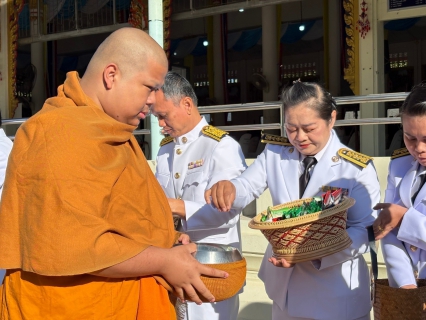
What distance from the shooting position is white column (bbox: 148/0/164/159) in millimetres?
5477

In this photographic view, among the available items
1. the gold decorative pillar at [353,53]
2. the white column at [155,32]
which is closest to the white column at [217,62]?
the gold decorative pillar at [353,53]

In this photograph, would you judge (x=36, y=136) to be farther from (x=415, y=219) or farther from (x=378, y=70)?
(x=378, y=70)

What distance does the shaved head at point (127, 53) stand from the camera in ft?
5.94

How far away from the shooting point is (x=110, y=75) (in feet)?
5.95

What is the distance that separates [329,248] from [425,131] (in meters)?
0.55

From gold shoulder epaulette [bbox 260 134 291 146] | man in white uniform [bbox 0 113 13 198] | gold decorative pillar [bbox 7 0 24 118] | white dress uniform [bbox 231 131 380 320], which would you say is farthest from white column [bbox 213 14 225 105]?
white dress uniform [bbox 231 131 380 320]

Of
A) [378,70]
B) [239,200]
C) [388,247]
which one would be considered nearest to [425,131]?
[388,247]

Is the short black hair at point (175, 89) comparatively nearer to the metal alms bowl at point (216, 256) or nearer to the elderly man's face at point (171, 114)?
the elderly man's face at point (171, 114)

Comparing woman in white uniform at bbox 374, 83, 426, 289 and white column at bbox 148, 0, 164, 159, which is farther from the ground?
white column at bbox 148, 0, 164, 159

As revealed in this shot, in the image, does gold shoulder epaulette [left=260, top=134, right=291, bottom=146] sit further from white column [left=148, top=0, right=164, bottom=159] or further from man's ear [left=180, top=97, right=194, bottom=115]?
white column [left=148, top=0, right=164, bottom=159]

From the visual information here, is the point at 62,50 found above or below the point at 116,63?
above

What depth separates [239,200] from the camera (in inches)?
104

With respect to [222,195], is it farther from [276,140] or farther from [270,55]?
[270,55]

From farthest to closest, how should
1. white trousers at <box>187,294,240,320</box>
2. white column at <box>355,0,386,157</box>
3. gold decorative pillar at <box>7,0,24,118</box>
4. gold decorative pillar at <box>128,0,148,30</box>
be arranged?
1. gold decorative pillar at <box>7,0,24,118</box>
2. gold decorative pillar at <box>128,0,148,30</box>
3. white column at <box>355,0,386,157</box>
4. white trousers at <box>187,294,240,320</box>
